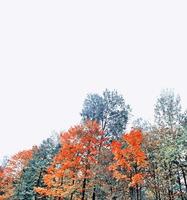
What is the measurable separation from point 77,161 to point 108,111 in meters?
13.6

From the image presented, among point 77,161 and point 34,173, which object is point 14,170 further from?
point 77,161

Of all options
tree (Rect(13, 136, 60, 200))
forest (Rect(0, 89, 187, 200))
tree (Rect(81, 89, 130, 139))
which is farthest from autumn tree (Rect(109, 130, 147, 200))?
tree (Rect(13, 136, 60, 200))

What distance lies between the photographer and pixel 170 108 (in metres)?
36.9

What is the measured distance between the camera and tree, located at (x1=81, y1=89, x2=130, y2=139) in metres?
42.6

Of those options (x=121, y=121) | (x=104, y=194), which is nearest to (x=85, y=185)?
(x=104, y=194)

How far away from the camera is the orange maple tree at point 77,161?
3206cm

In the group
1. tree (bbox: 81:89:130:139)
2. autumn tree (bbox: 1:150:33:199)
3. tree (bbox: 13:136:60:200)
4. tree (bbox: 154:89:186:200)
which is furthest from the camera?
autumn tree (bbox: 1:150:33:199)

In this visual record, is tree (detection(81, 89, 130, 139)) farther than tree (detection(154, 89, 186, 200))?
Yes

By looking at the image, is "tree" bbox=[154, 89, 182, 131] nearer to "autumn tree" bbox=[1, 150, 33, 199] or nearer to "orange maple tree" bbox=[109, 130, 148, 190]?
"orange maple tree" bbox=[109, 130, 148, 190]

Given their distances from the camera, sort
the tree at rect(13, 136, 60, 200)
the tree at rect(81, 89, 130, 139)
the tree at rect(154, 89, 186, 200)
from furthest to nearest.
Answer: the tree at rect(13, 136, 60, 200) < the tree at rect(81, 89, 130, 139) < the tree at rect(154, 89, 186, 200)

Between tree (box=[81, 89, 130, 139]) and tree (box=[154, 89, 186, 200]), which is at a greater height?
tree (box=[81, 89, 130, 139])

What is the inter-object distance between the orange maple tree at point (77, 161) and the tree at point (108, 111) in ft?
24.1

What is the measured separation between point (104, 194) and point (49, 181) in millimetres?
7513

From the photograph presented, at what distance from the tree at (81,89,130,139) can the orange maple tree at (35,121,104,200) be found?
7.34 meters
